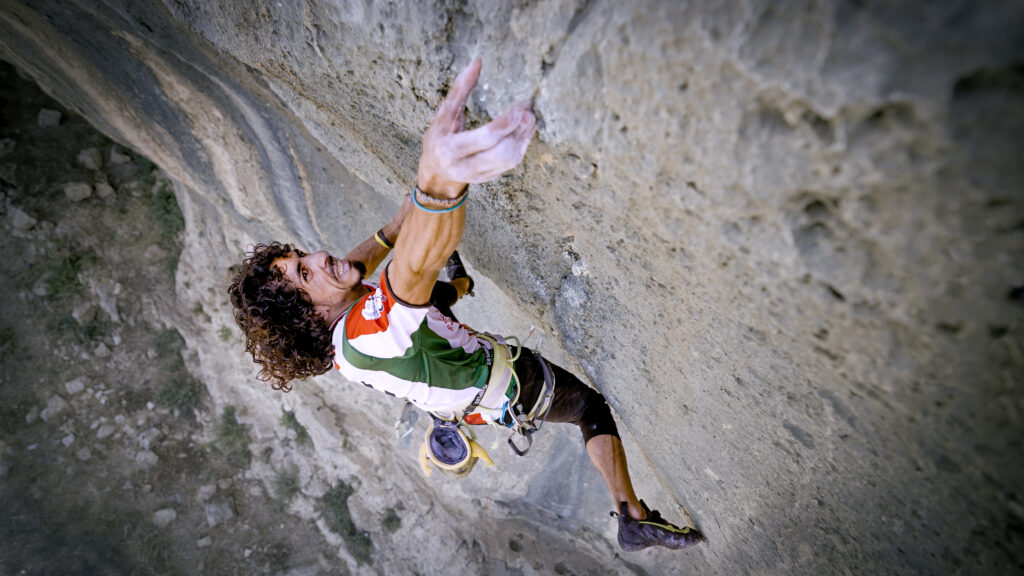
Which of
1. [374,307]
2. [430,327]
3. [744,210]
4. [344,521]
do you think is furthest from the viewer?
[344,521]

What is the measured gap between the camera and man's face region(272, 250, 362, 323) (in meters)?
1.84

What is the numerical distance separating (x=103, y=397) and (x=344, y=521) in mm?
2409

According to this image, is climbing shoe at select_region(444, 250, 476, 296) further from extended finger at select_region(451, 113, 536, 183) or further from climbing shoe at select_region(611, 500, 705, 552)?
extended finger at select_region(451, 113, 536, 183)

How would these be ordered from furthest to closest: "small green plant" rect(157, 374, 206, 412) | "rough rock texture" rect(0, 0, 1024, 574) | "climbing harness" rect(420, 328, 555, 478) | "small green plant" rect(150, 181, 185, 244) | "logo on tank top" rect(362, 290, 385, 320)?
"small green plant" rect(150, 181, 185, 244), "small green plant" rect(157, 374, 206, 412), "climbing harness" rect(420, 328, 555, 478), "logo on tank top" rect(362, 290, 385, 320), "rough rock texture" rect(0, 0, 1024, 574)

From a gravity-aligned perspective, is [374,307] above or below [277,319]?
above

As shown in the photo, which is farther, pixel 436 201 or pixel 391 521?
pixel 391 521

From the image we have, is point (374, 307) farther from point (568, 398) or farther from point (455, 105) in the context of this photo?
point (568, 398)

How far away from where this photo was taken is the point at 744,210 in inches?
38.3

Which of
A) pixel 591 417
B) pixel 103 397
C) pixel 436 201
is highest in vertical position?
pixel 436 201

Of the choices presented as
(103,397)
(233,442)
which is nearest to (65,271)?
(103,397)

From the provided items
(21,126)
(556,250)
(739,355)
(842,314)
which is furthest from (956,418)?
(21,126)

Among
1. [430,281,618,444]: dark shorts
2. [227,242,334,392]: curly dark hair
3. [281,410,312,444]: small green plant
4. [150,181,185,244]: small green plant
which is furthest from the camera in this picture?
[150,181,185,244]: small green plant

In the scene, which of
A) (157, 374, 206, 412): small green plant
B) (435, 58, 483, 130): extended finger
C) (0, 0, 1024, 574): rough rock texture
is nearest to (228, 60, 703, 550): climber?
Answer: (435, 58, 483, 130): extended finger

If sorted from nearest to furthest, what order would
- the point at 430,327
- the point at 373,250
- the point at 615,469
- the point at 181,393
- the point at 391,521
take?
the point at 430,327 → the point at 615,469 → the point at 373,250 → the point at 391,521 → the point at 181,393
